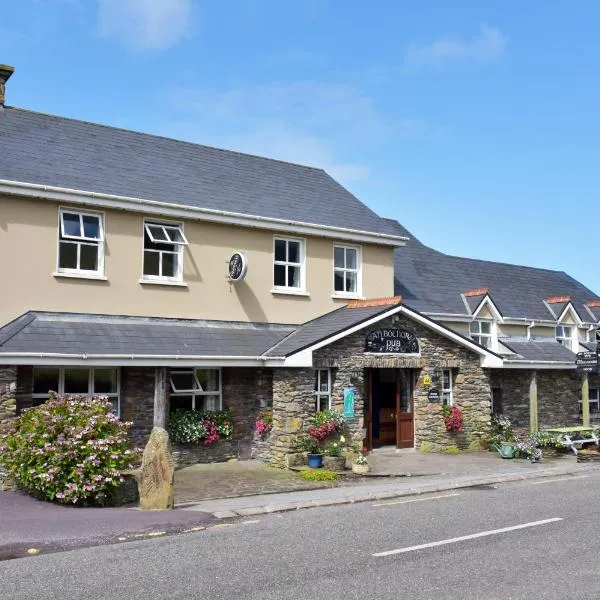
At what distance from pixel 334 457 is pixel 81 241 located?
26.8 feet

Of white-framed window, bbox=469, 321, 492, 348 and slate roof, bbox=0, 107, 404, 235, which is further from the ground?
slate roof, bbox=0, 107, 404, 235

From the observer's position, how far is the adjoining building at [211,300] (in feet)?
56.1

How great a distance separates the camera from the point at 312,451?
712 inches

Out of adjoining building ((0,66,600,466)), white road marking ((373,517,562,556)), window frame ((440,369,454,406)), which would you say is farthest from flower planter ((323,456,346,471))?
white road marking ((373,517,562,556))

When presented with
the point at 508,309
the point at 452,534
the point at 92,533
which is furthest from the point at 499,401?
the point at 92,533

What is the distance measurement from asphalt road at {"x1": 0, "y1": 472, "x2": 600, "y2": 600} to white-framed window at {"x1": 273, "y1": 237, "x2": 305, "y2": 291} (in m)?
9.90

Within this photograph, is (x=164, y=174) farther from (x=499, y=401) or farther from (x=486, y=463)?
(x=499, y=401)

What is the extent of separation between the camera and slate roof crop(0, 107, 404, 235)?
18.5m

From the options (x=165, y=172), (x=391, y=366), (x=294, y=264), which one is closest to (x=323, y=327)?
(x=391, y=366)

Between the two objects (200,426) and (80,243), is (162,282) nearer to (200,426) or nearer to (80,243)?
(80,243)

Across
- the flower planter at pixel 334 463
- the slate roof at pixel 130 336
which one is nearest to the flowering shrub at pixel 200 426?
the slate roof at pixel 130 336

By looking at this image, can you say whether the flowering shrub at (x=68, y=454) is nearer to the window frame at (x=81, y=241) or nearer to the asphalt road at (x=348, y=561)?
the asphalt road at (x=348, y=561)

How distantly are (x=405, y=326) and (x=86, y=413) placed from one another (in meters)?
9.86

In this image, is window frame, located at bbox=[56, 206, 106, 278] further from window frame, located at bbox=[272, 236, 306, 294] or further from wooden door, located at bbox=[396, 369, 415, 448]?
wooden door, located at bbox=[396, 369, 415, 448]
